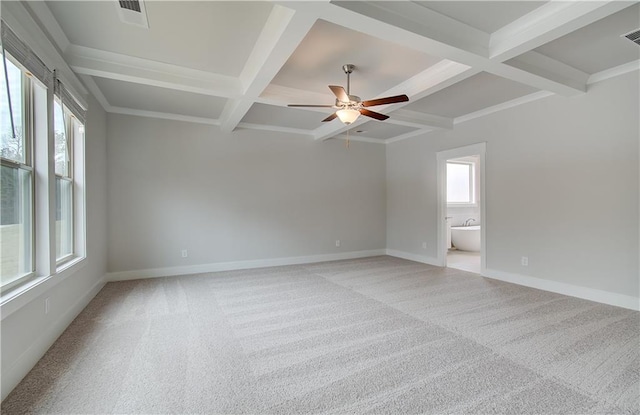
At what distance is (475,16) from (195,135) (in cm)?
427

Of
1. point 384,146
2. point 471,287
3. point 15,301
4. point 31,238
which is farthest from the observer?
point 384,146

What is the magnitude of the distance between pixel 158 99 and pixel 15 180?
2401mm

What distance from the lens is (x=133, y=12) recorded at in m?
2.36

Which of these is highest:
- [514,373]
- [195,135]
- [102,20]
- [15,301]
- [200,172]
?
[102,20]

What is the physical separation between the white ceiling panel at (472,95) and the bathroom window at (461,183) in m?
3.24

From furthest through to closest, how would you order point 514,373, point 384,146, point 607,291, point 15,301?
point 384,146, point 607,291, point 514,373, point 15,301

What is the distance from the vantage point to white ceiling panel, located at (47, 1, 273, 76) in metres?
2.32

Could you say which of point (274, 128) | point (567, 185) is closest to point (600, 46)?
point (567, 185)

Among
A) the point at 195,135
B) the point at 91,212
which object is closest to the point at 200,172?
the point at 195,135

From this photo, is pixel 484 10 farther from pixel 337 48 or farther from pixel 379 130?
pixel 379 130

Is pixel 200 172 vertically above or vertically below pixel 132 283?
above

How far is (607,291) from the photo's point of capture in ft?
11.4

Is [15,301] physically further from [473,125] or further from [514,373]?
[473,125]

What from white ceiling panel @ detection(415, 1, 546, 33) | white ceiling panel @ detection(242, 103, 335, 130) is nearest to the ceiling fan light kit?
white ceiling panel @ detection(242, 103, 335, 130)
